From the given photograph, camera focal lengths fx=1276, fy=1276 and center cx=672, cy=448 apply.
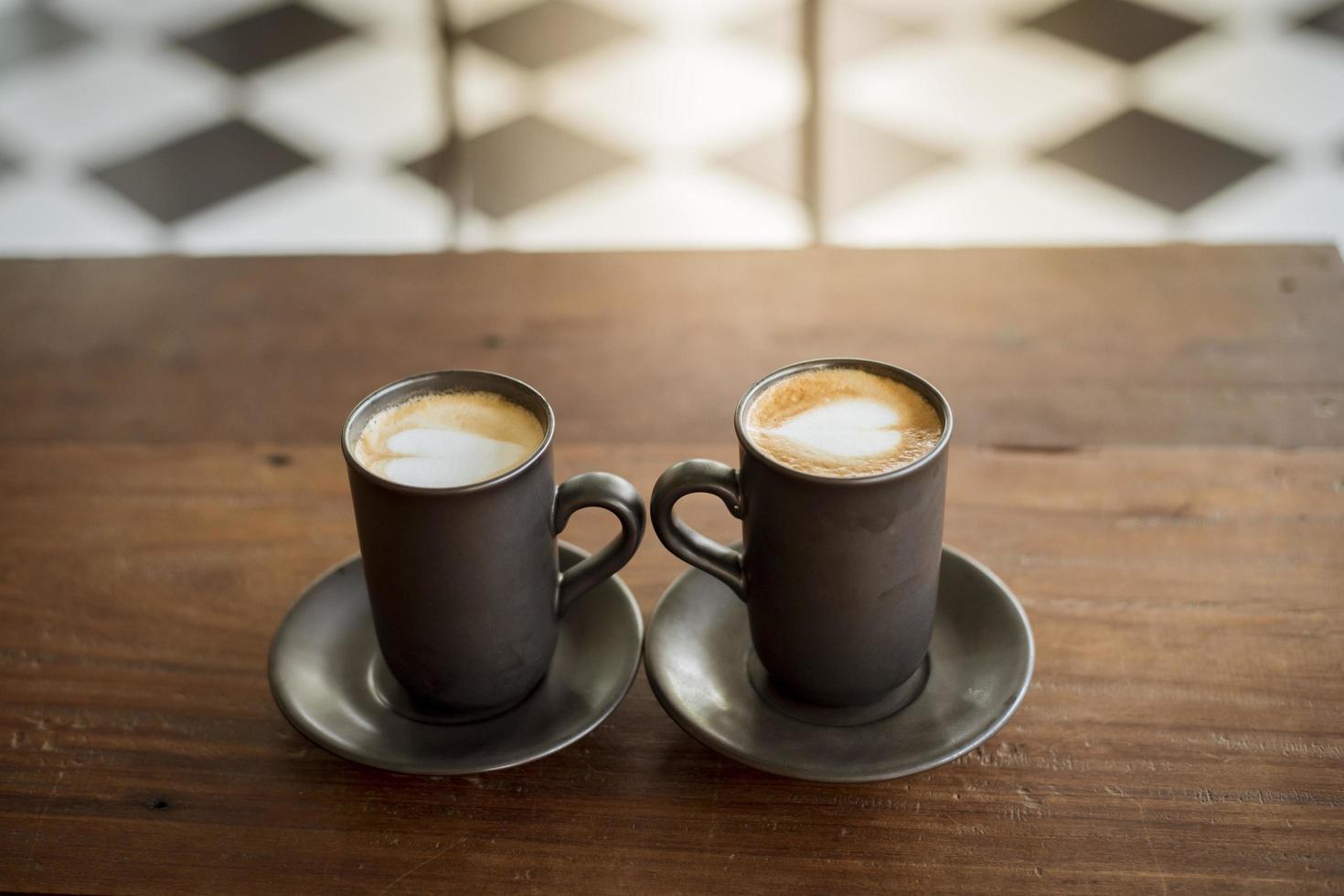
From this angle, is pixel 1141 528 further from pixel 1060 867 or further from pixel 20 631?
pixel 20 631

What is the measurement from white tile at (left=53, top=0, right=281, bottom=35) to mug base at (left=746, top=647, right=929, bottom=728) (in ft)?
7.42

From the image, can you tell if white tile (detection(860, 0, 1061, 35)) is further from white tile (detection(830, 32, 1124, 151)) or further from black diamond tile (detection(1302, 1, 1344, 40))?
black diamond tile (detection(1302, 1, 1344, 40))

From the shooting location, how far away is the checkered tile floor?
184 centimetres

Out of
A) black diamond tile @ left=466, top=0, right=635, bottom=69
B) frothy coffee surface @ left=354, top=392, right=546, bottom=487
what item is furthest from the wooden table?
black diamond tile @ left=466, top=0, right=635, bottom=69

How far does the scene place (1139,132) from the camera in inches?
77.5

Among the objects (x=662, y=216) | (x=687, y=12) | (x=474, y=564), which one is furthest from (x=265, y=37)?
(x=474, y=564)

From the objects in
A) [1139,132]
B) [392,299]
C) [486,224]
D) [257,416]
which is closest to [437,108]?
[486,224]

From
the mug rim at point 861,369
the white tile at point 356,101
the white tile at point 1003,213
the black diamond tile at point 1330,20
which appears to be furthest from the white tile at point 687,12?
the mug rim at point 861,369

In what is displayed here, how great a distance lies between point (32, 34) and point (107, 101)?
1.28ft

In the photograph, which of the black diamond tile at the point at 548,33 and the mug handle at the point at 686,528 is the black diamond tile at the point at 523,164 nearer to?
the black diamond tile at the point at 548,33

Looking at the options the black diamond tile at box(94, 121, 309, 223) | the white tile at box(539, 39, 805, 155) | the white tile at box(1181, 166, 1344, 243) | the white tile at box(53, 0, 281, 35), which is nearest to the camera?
the white tile at box(1181, 166, 1344, 243)

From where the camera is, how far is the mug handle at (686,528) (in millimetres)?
511

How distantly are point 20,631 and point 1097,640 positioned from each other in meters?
0.52

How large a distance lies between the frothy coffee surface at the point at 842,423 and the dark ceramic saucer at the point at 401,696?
0.12 metres
